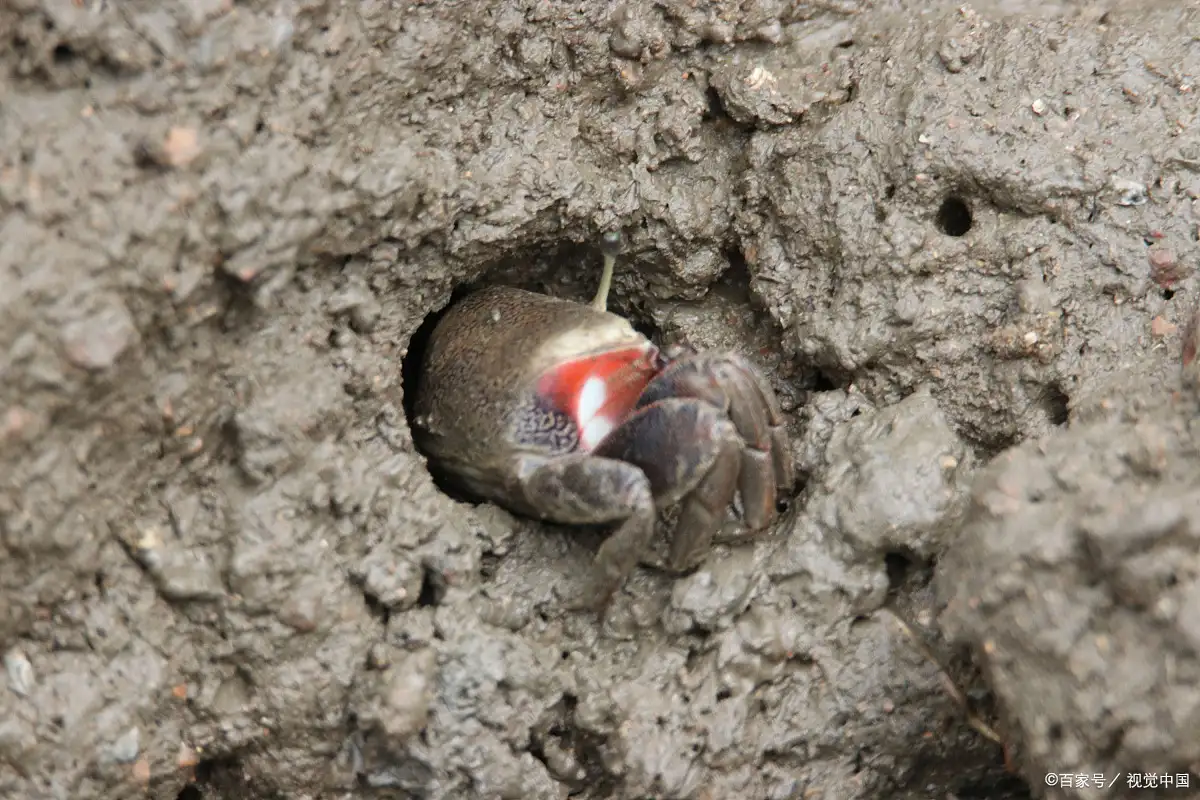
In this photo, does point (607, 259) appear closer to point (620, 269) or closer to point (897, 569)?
point (620, 269)

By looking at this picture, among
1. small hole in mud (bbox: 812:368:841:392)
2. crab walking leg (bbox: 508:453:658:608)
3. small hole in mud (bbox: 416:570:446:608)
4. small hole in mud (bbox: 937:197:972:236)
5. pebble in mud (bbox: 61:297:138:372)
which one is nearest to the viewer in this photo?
pebble in mud (bbox: 61:297:138:372)

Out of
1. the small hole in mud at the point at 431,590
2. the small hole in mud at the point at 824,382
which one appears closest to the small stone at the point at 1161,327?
the small hole in mud at the point at 824,382

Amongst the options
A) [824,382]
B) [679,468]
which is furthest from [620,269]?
[679,468]

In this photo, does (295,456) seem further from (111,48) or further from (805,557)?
(805,557)

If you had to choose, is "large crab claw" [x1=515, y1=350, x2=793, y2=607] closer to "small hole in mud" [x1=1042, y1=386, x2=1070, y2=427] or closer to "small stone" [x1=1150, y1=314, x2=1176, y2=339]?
"small hole in mud" [x1=1042, y1=386, x2=1070, y2=427]

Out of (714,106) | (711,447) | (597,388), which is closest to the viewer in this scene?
(711,447)

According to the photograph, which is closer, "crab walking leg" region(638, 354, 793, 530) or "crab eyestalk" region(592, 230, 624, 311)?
"crab walking leg" region(638, 354, 793, 530)

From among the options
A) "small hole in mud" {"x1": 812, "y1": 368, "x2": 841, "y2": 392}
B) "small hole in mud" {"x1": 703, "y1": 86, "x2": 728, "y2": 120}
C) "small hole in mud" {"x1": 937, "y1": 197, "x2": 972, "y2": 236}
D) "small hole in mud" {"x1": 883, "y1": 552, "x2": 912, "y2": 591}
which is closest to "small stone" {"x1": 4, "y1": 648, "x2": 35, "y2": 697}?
"small hole in mud" {"x1": 883, "y1": 552, "x2": 912, "y2": 591}
